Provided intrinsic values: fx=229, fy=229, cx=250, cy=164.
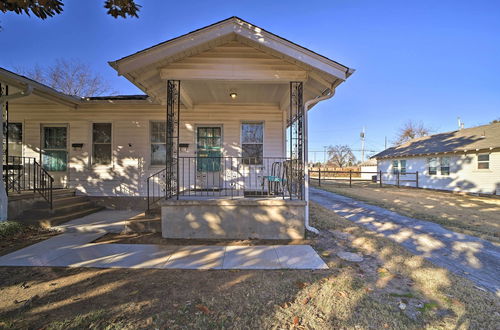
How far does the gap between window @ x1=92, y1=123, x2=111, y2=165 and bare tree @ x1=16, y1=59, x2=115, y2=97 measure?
1598cm

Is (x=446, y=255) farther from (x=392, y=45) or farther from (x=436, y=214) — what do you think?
(x=392, y=45)

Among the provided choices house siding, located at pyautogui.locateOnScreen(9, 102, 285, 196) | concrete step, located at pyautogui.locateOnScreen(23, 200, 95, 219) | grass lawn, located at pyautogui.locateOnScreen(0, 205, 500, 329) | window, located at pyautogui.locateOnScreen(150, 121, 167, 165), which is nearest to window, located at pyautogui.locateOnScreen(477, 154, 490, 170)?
house siding, located at pyautogui.locateOnScreen(9, 102, 285, 196)

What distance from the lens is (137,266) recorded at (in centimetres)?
334

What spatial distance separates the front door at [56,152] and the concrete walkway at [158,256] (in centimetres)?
349

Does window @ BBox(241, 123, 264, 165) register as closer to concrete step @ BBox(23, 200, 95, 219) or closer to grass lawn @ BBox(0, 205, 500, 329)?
grass lawn @ BBox(0, 205, 500, 329)

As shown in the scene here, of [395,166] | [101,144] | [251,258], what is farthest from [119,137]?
[395,166]

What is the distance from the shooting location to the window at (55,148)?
23.4 feet

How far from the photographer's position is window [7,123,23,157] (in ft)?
23.5

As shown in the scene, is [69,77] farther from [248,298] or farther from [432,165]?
[432,165]

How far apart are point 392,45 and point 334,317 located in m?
16.7

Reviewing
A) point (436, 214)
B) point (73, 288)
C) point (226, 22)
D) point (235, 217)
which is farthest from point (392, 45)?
point (73, 288)

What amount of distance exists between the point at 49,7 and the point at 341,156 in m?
54.1

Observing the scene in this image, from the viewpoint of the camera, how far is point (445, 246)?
4344 millimetres

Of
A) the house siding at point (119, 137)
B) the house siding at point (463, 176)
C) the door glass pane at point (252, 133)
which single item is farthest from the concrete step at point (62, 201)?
the house siding at point (463, 176)
